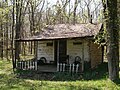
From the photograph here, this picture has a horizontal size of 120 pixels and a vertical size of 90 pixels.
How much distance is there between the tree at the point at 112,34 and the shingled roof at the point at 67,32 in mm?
4901

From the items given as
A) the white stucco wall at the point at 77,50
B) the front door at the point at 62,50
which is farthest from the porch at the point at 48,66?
the white stucco wall at the point at 77,50

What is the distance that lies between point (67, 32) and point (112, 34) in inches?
308

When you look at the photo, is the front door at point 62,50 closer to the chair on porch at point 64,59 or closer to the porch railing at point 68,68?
the chair on porch at point 64,59

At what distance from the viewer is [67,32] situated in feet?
71.6

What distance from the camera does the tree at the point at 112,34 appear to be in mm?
14281

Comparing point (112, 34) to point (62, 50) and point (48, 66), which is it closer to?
point (62, 50)

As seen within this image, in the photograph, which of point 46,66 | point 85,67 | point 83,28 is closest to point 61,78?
point 85,67

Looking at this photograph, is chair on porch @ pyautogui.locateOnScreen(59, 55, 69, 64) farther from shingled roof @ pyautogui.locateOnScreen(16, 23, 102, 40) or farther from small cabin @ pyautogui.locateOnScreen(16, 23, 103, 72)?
shingled roof @ pyautogui.locateOnScreen(16, 23, 102, 40)

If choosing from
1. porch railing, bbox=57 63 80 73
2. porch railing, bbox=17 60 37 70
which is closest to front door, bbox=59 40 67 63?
porch railing, bbox=57 63 80 73

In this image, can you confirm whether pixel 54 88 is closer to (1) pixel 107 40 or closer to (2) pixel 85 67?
(1) pixel 107 40

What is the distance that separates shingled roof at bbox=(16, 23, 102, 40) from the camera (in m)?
20.3

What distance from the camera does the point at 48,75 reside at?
18875 millimetres

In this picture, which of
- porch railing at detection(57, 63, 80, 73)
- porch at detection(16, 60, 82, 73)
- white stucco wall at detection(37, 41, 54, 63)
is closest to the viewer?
porch railing at detection(57, 63, 80, 73)

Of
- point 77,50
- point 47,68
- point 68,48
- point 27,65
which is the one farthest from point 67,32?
point 27,65
